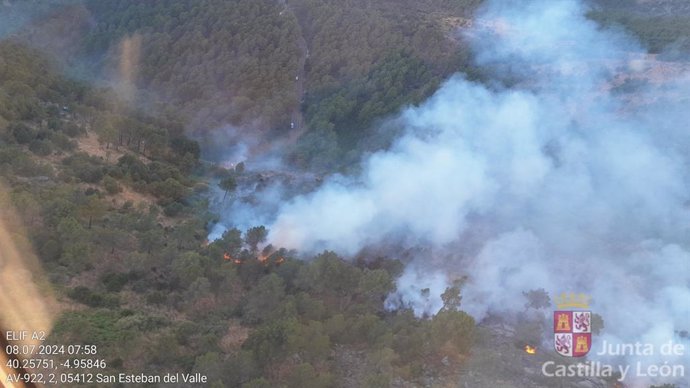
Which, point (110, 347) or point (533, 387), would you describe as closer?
point (110, 347)

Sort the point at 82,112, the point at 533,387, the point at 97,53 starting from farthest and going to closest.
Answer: the point at 97,53 → the point at 82,112 → the point at 533,387

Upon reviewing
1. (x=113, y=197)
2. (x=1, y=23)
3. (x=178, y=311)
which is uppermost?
(x=1, y=23)

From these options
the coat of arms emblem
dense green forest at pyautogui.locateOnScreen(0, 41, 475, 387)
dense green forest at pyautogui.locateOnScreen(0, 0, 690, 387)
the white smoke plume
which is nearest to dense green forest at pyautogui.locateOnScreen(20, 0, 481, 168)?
dense green forest at pyautogui.locateOnScreen(0, 0, 690, 387)

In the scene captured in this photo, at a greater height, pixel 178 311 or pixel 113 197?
pixel 113 197

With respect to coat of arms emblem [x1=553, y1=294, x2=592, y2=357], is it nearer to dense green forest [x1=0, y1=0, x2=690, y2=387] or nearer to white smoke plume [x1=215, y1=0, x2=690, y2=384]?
white smoke plume [x1=215, y1=0, x2=690, y2=384]

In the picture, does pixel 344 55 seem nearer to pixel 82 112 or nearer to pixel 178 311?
pixel 82 112

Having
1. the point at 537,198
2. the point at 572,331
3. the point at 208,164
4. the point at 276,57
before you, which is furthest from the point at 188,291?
the point at 276,57

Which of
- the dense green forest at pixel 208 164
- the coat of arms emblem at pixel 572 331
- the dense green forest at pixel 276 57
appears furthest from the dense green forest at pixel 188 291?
the dense green forest at pixel 276 57

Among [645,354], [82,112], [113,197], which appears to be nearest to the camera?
[645,354]

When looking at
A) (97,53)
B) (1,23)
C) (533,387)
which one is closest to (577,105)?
(533,387)
